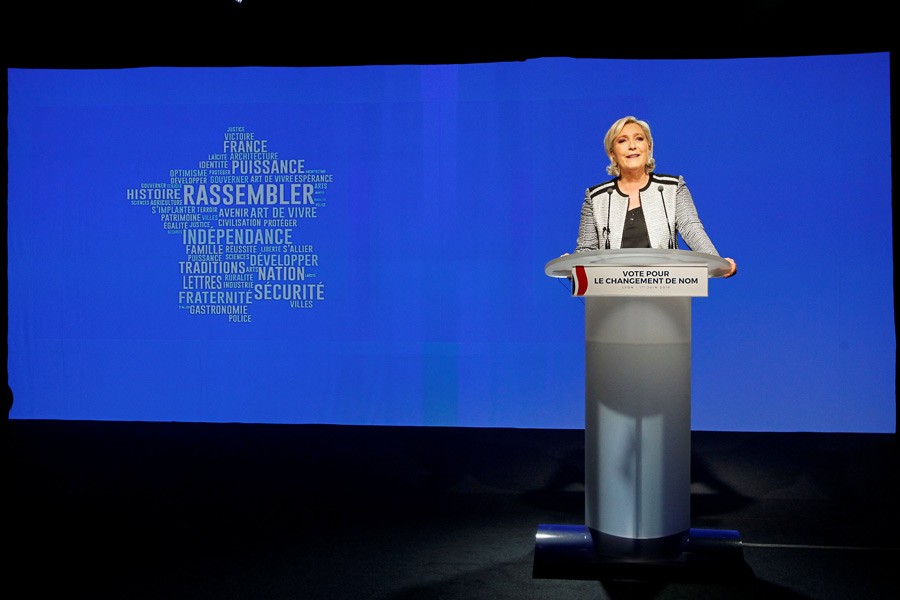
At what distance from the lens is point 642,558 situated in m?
2.13

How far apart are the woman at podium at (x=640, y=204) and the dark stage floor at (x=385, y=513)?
41.2 inches

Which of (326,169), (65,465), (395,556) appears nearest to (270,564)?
(395,556)

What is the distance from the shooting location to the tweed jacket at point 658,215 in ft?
7.61

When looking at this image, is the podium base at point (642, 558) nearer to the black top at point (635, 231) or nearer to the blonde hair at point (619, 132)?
the black top at point (635, 231)

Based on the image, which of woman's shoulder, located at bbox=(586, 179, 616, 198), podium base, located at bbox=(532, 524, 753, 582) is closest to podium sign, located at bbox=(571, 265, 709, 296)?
woman's shoulder, located at bbox=(586, 179, 616, 198)

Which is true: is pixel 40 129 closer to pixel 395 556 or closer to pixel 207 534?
pixel 207 534

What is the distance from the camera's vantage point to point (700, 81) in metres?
4.94

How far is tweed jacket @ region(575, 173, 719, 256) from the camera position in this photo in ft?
7.61

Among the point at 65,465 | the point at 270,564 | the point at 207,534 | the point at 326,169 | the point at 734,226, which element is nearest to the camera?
the point at 270,564

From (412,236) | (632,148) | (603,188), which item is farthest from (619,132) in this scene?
(412,236)

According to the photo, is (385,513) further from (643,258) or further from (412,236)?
(412,236)

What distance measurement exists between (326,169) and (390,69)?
85 cm

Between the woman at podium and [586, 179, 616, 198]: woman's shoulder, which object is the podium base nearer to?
the woman at podium

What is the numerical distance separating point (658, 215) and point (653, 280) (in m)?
0.37
